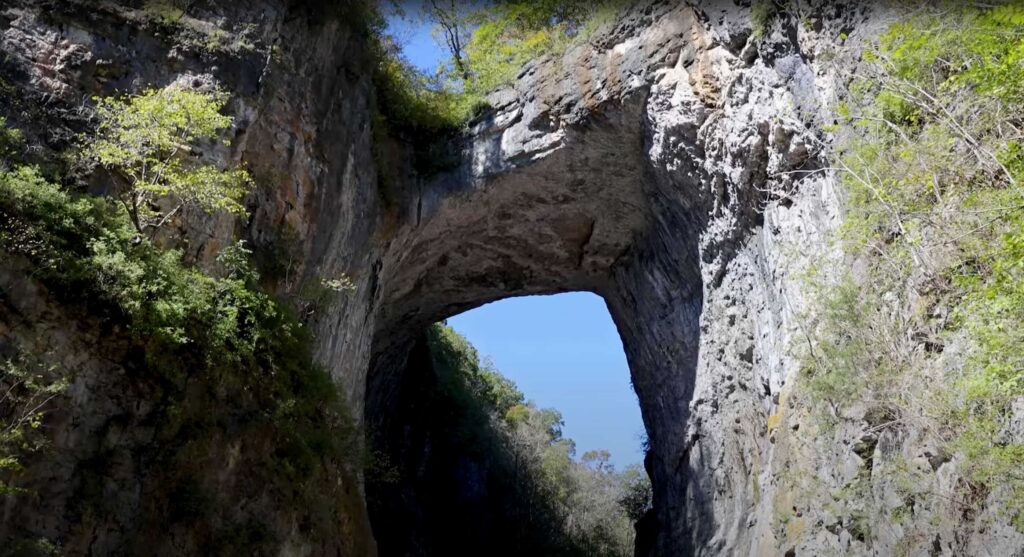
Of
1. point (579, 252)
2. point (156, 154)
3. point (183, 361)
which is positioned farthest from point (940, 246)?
point (579, 252)

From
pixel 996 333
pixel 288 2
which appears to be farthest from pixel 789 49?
pixel 288 2

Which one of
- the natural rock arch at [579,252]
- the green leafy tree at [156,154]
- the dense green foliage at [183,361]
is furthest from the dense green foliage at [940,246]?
the green leafy tree at [156,154]

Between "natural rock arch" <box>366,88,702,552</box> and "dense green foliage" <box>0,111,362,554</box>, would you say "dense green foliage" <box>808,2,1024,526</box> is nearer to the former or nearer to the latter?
"natural rock arch" <box>366,88,702,552</box>

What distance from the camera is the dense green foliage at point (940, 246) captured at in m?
4.64

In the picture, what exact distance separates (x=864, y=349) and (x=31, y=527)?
6.60 meters

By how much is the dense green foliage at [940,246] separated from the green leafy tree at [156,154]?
5.90 m

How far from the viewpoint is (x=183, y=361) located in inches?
288

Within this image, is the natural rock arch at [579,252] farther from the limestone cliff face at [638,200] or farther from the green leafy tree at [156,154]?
the green leafy tree at [156,154]

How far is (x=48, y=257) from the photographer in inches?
262

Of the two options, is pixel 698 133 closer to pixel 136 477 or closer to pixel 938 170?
pixel 938 170

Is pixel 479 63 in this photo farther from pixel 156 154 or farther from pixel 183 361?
pixel 183 361

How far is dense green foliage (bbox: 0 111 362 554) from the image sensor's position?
6.68 metres

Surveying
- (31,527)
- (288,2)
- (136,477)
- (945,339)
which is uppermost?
(288,2)

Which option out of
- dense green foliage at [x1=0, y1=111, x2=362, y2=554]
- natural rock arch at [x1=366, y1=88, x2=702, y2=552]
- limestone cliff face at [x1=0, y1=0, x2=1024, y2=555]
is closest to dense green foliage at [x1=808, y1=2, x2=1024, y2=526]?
limestone cliff face at [x1=0, y1=0, x2=1024, y2=555]
